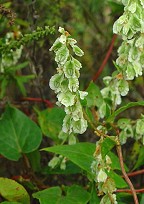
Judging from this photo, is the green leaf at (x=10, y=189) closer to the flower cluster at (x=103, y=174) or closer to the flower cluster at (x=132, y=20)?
the flower cluster at (x=103, y=174)

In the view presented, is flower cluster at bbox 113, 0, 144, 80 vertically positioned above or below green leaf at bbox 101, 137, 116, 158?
above

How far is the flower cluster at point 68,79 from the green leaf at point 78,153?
12 cm

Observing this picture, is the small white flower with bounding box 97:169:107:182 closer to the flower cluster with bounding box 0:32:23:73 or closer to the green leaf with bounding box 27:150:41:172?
the green leaf with bounding box 27:150:41:172

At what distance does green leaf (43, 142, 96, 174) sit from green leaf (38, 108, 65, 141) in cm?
26

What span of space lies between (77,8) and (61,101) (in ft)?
4.47

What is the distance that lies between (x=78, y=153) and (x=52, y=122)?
1.06ft

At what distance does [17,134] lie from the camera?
5.08 feet

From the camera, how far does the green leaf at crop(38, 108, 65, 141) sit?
1574 mm

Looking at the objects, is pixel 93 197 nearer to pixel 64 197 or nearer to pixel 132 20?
pixel 64 197

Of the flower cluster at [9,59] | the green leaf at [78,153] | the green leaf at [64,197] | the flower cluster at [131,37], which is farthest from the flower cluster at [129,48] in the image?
the flower cluster at [9,59]

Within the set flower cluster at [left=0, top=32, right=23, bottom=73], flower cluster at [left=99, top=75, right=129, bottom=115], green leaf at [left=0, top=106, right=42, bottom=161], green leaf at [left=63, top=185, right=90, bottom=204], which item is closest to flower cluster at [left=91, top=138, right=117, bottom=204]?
green leaf at [left=63, top=185, right=90, bottom=204]

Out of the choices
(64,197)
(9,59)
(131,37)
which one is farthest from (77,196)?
(9,59)

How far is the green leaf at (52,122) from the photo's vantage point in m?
1.57

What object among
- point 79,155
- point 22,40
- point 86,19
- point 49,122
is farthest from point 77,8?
point 79,155
